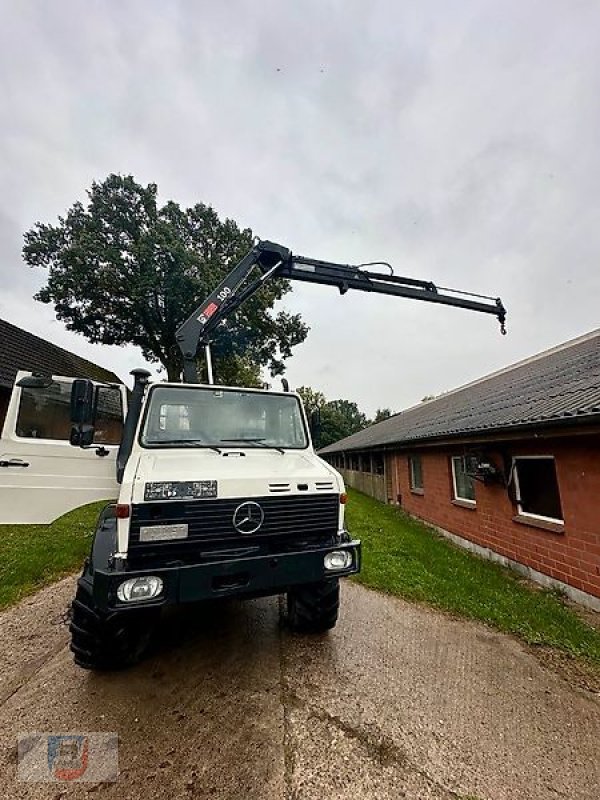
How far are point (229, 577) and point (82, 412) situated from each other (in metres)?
1.93

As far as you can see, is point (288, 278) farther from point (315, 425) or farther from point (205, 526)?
point (205, 526)

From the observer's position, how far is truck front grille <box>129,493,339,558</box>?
2.20 meters

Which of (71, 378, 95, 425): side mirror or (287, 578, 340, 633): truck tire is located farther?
(287, 578, 340, 633): truck tire

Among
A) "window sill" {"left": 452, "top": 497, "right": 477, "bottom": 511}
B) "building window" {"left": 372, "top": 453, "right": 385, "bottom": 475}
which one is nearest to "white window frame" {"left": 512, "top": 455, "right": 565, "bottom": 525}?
"window sill" {"left": 452, "top": 497, "right": 477, "bottom": 511}

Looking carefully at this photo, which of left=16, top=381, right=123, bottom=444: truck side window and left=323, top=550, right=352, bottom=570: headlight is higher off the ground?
left=16, top=381, right=123, bottom=444: truck side window

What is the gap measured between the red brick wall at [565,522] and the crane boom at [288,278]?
2998 millimetres

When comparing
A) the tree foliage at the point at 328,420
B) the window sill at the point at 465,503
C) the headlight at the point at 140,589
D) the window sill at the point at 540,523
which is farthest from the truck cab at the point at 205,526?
the tree foliage at the point at 328,420

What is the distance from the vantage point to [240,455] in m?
2.96

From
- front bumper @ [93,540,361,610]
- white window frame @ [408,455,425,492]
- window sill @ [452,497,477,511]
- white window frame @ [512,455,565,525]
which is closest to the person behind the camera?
front bumper @ [93,540,361,610]

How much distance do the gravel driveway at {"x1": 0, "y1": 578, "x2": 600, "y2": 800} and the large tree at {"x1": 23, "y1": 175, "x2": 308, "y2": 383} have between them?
12846 millimetres

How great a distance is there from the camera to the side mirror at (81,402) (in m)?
2.94

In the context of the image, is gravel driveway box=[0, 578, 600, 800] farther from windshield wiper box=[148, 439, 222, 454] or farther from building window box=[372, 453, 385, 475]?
building window box=[372, 453, 385, 475]

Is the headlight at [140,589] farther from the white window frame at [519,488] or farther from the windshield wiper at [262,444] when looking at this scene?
the white window frame at [519,488]

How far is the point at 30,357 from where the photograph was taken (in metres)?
12.2
